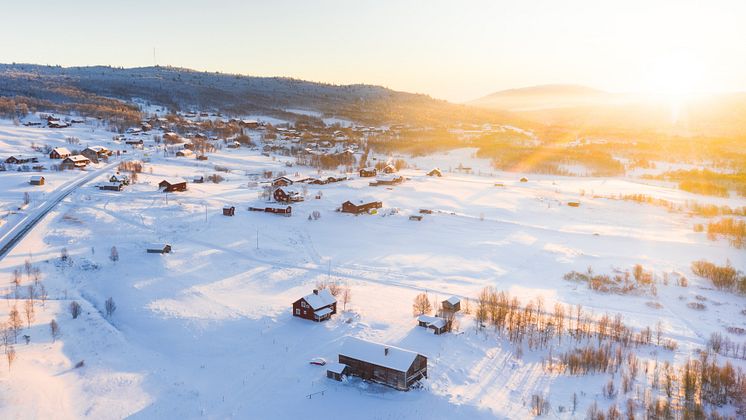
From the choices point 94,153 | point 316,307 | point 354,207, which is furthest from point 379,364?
point 94,153

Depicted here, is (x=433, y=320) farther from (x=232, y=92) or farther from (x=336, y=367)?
(x=232, y=92)

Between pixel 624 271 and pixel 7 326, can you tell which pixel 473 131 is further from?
pixel 7 326

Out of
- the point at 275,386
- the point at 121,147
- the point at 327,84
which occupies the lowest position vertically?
the point at 275,386

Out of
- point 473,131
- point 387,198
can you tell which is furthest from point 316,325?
point 473,131

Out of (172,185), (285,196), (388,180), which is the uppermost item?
(388,180)

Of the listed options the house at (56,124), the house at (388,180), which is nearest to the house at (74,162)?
the house at (56,124)

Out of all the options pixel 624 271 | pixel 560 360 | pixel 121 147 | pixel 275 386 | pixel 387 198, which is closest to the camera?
pixel 275 386

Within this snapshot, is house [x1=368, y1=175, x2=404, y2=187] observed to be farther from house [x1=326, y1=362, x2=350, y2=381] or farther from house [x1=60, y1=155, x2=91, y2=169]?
house [x1=326, y1=362, x2=350, y2=381]

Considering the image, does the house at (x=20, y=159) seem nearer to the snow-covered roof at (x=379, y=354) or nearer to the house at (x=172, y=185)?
the house at (x=172, y=185)
